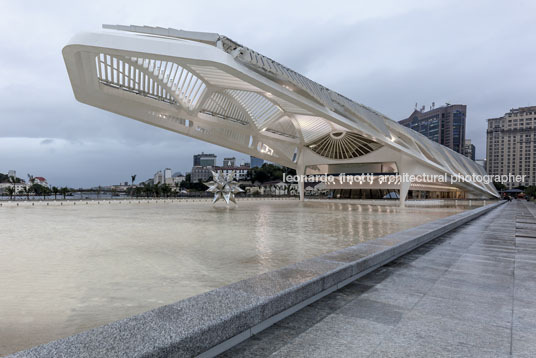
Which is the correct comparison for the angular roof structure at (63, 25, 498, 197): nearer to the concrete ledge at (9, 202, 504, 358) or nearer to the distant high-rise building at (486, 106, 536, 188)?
the concrete ledge at (9, 202, 504, 358)

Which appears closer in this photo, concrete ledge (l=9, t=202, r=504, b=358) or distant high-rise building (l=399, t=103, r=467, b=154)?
concrete ledge (l=9, t=202, r=504, b=358)

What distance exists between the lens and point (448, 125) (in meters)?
146

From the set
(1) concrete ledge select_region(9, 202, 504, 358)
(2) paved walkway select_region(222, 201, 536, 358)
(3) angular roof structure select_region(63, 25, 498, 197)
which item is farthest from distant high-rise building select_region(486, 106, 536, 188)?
(1) concrete ledge select_region(9, 202, 504, 358)

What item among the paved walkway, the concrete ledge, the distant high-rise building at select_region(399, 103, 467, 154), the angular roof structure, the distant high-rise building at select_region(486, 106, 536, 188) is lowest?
the paved walkway

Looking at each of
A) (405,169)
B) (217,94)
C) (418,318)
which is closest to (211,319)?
(418,318)

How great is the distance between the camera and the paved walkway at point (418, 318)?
2.45m

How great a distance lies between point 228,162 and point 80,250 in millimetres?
193713

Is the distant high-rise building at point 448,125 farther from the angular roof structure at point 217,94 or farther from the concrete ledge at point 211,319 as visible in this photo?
the concrete ledge at point 211,319

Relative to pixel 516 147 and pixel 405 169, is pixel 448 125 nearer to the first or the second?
pixel 516 147

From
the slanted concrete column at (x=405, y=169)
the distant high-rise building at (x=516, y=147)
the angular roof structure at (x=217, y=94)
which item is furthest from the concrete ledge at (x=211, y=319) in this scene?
the distant high-rise building at (x=516, y=147)

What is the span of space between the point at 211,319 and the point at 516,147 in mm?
140444

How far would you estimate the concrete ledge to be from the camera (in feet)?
6.56

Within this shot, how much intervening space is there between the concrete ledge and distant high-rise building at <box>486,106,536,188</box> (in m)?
133

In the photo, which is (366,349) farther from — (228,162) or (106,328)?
(228,162)
